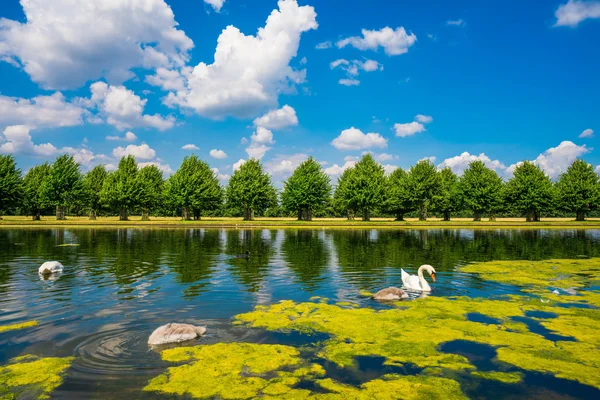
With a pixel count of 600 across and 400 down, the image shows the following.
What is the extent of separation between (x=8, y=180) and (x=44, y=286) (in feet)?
321

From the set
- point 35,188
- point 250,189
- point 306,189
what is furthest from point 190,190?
point 35,188

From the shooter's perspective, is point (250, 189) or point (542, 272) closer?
point (542, 272)

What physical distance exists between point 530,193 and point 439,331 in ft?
357

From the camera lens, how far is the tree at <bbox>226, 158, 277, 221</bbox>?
4156 inches

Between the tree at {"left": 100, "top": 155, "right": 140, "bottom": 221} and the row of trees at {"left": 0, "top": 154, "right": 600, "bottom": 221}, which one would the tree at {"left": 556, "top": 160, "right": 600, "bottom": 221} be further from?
the tree at {"left": 100, "top": 155, "right": 140, "bottom": 221}

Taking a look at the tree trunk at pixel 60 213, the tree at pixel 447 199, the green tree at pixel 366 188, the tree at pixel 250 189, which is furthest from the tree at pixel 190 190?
the tree at pixel 447 199

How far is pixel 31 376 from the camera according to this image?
8.91 metres

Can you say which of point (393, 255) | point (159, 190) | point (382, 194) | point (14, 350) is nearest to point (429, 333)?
Answer: point (14, 350)

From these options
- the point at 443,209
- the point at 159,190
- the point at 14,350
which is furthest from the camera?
the point at 159,190

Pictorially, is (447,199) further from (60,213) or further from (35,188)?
(35,188)

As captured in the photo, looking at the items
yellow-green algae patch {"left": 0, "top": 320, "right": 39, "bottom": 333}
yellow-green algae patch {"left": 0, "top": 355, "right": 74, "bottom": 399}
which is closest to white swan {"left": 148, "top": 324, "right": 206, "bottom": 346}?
yellow-green algae patch {"left": 0, "top": 355, "right": 74, "bottom": 399}

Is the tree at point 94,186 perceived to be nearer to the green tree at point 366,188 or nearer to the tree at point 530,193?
the green tree at point 366,188

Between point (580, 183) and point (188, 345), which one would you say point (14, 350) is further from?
point (580, 183)

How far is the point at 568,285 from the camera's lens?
2003 cm
